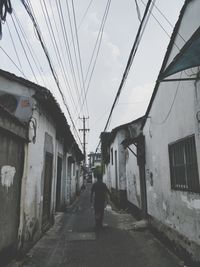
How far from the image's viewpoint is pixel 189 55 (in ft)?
10.7

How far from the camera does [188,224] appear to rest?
13.9 ft

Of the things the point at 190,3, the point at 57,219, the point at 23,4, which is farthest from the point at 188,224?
the point at 57,219

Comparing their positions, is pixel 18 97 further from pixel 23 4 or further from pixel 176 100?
pixel 176 100

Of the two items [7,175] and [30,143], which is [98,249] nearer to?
[7,175]

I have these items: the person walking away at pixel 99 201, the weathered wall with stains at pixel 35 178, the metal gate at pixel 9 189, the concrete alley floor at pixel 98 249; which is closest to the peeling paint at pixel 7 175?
the metal gate at pixel 9 189

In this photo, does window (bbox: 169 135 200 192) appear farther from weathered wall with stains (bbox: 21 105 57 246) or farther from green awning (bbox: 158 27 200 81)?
weathered wall with stains (bbox: 21 105 57 246)

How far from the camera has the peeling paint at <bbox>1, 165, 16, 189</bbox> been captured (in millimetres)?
4016

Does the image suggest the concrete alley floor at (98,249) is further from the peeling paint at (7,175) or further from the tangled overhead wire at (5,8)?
the tangled overhead wire at (5,8)

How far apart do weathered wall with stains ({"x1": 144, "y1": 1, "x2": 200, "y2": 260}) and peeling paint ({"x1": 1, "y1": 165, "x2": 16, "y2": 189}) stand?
341 cm

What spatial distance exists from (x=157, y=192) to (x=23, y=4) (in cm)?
550

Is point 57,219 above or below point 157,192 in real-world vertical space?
below

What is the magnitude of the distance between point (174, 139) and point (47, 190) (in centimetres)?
449

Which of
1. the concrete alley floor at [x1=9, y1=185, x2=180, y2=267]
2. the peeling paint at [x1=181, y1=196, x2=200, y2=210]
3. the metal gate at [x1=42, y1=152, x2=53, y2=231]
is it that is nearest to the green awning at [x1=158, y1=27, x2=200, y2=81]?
the peeling paint at [x1=181, y1=196, x2=200, y2=210]

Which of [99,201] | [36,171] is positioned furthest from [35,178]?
[99,201]
